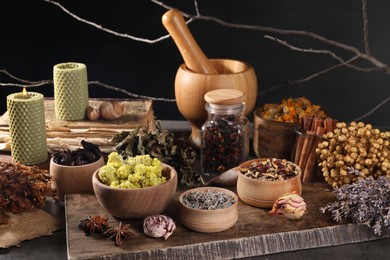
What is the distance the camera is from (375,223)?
204 cm

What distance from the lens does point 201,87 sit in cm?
248

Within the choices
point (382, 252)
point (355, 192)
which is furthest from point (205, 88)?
point (382, 252)

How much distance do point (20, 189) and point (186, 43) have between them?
0.75 metres

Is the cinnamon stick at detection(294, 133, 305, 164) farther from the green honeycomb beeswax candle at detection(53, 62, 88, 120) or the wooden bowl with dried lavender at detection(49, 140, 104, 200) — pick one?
the green honeycomb beeswax candle at detection(53, 62, 88, 120)

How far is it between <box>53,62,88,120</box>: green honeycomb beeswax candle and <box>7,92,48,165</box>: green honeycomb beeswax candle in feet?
0.56

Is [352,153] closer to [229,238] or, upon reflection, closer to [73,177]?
[229,238]

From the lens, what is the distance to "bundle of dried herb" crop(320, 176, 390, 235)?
202 cm

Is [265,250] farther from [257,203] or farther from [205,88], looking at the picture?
[205,88]

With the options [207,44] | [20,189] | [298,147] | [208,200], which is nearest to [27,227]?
[20,189]

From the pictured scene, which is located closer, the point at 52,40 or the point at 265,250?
the point at 265,250

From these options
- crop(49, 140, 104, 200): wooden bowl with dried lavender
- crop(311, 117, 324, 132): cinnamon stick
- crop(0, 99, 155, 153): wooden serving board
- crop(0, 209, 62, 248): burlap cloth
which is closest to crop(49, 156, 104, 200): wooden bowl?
crop(49, 140, 104, 200): wooden bowl with dried lavender

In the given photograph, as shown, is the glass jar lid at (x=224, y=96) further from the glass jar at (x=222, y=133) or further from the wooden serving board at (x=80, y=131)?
the wooden serving board at (x=80, y=131)

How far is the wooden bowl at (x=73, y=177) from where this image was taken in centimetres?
218

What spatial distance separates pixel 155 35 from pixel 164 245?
1.40 metres
